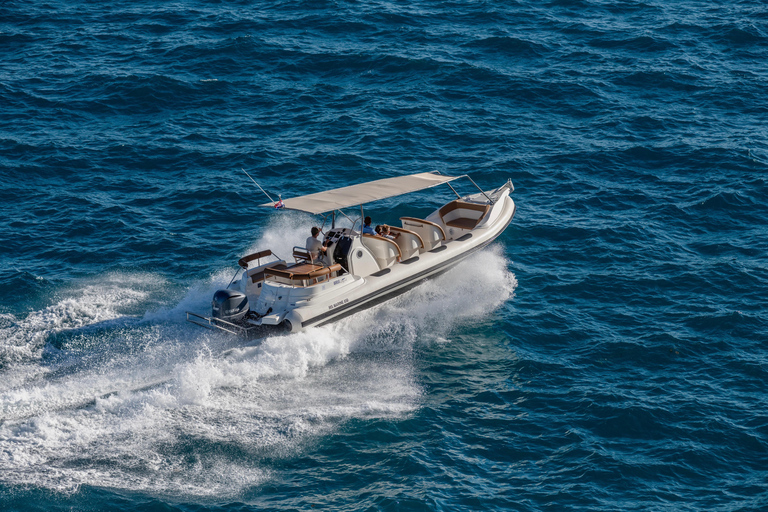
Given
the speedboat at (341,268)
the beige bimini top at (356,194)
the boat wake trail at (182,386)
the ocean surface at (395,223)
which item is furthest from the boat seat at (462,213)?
the boat wake trail at (182,386)

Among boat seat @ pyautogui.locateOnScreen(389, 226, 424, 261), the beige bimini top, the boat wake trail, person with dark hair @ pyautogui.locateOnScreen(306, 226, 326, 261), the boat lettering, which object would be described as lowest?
the boat wake trail

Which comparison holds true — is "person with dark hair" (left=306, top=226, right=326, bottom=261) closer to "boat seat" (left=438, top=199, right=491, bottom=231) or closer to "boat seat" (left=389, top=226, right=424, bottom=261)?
"boat seat" (left=389, top=226, right=424, bottom=261)

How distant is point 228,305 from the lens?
61.4 ft

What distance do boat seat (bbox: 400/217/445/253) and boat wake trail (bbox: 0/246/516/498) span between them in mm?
990

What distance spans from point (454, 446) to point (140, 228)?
42.7 feet

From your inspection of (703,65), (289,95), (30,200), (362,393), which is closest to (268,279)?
(362,393)

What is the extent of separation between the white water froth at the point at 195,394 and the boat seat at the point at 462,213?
9.24ft

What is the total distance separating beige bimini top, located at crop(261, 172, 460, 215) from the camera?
64.5 ft

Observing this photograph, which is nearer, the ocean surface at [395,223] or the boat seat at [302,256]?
the ocean surface at [395,223]

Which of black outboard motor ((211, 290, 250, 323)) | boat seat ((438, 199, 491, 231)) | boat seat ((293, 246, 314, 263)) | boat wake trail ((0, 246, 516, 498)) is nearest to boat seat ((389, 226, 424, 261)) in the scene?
boat wake trail ((0, 246, 516, 498))

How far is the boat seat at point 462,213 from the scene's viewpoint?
2351 cm

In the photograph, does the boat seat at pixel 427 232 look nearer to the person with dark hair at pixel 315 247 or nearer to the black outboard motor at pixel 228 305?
the person with dark hair at pixel 315 247

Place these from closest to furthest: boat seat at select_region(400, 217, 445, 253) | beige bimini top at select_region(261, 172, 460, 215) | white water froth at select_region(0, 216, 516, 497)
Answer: white water froth at select_region(0, 216, 516, 497)
beige bimini top at select_region(261, 172, 460, 215)
boat seat at select_region(400, 217, 445, 253)

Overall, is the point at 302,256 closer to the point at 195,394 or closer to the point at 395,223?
the point at 195,394
